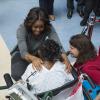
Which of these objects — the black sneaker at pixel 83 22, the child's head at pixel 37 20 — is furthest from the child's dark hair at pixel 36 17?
the black sneaker at pixel 83 22

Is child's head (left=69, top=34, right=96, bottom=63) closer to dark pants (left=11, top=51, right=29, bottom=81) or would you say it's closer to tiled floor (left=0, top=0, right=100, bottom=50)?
dark pants (left=11, top=51, right=29, bottom=81)

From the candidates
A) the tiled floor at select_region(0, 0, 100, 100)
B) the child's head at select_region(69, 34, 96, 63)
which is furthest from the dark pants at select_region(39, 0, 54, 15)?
the child's head at select_region(69, 34, 96, 63)

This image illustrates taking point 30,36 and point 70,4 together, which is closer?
point 30,36

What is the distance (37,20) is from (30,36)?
0.20 metres

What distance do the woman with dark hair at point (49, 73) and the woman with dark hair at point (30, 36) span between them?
0.25 metres

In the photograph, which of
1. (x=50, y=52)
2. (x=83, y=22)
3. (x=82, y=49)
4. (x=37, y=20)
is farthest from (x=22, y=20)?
(x=50, y=52)

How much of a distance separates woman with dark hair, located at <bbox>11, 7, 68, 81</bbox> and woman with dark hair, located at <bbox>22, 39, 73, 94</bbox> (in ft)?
0.81

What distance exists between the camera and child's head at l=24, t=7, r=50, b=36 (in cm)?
234

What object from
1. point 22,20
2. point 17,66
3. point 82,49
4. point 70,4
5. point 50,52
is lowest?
point 22,20

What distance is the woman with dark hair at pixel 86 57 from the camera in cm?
202

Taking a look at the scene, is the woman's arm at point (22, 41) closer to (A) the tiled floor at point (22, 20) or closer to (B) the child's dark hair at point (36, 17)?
(B) the child's dark hair at point (36, 17)

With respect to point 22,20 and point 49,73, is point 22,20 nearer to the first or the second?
point 22,20

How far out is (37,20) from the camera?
2340 mm

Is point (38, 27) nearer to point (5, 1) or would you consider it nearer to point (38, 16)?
point (38, 16)
